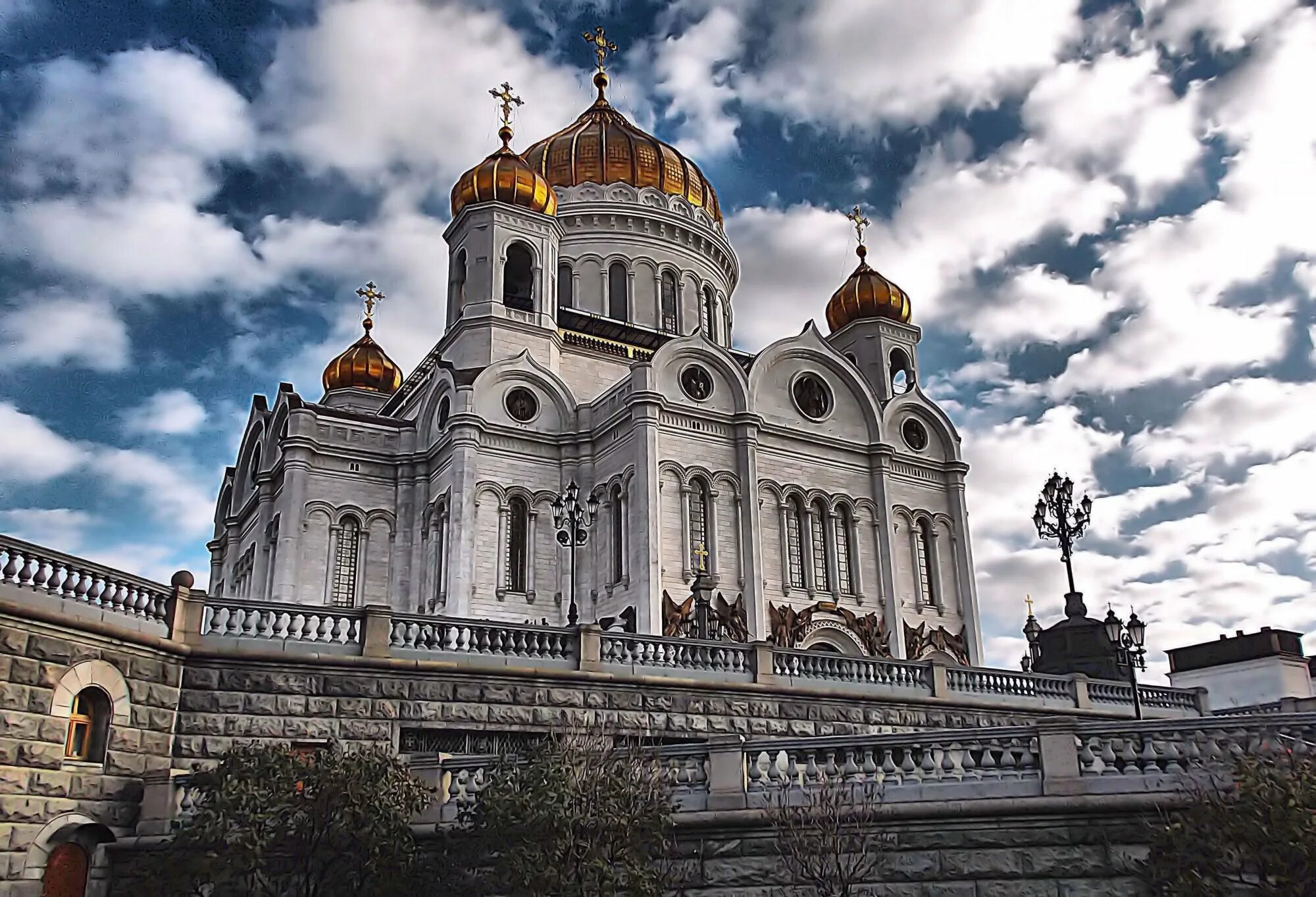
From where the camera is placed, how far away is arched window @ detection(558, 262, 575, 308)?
39.3 meters

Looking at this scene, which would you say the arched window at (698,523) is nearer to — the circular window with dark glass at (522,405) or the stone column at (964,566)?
the circular window with dark glass at (522,405)

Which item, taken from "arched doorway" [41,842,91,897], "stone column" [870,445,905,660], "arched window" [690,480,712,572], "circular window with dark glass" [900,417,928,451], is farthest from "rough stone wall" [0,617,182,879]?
"circular window with dark glass" [900,417,928,451]

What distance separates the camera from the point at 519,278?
35.9m

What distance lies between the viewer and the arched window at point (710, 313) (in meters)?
40.7

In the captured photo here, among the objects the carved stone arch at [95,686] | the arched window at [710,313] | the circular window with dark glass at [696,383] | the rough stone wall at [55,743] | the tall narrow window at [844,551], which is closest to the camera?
the rough stone wall at [55,743]

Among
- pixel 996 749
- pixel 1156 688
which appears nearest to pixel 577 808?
pixel 996 749

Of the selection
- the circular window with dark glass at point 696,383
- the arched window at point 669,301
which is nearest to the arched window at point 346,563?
the circular window with dark glass at point 696,383

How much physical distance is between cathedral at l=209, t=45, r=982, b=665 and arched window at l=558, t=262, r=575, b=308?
7.13ft

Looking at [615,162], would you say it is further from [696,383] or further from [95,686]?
[95,686]

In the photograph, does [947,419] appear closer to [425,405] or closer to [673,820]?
[425,405]

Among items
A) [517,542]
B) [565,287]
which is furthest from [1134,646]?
[565,287]

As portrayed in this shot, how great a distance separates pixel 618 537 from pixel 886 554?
747 cm

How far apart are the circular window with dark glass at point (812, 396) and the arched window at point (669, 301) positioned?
6824 millimetres

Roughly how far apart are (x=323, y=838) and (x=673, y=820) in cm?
357
